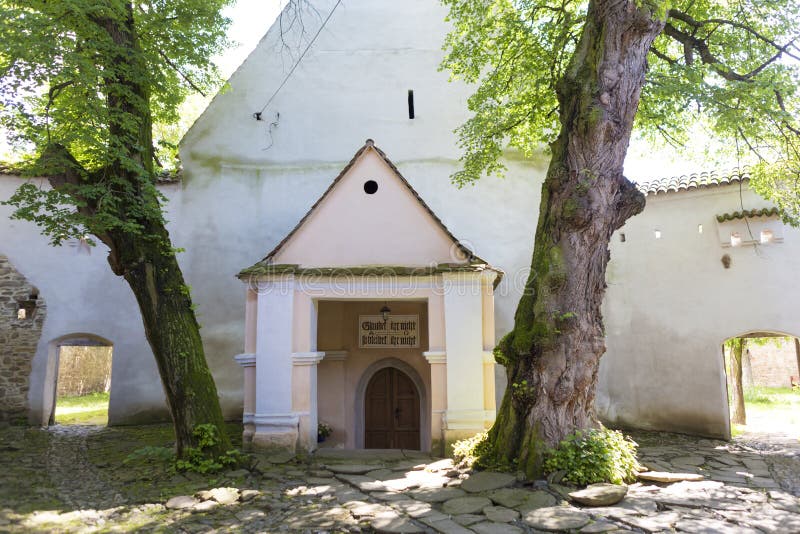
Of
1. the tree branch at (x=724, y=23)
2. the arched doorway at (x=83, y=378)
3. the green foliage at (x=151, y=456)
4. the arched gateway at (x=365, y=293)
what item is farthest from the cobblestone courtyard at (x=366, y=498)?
the arched doorway at (x=83, y=378)

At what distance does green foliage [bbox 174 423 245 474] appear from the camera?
21.0ft

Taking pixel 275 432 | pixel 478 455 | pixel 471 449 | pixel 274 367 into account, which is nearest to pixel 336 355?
pixel 274 367

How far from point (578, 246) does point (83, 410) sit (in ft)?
46.9

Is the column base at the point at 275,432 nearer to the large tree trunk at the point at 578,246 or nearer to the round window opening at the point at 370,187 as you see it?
the large tree trunk at the point at 578,246

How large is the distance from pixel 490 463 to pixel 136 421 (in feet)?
25.5

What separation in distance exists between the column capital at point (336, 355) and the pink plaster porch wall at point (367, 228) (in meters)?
2.26

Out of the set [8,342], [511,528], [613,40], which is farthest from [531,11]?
[8,342]

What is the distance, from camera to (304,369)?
7.86 metres

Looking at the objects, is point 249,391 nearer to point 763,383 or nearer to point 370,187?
point 370,187

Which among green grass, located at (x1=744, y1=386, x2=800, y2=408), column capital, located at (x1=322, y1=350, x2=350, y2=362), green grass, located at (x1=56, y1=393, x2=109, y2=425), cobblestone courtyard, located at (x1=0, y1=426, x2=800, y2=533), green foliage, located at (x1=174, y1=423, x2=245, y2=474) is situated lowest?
green grass, located at (x1=744, y1=386, x2=800, y2=408)

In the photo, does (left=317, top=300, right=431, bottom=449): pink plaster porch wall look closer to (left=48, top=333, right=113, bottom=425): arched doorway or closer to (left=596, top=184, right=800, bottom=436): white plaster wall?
(left=596, top=184, right=800, bottom=436): white plaster wall

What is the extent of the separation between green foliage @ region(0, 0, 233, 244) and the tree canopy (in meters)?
4.37

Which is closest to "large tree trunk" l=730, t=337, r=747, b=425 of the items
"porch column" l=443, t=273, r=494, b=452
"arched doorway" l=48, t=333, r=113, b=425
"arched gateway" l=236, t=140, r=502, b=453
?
"arched gateway" l=236, t=140, r=502, b=453

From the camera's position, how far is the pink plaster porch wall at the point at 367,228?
8273mm
